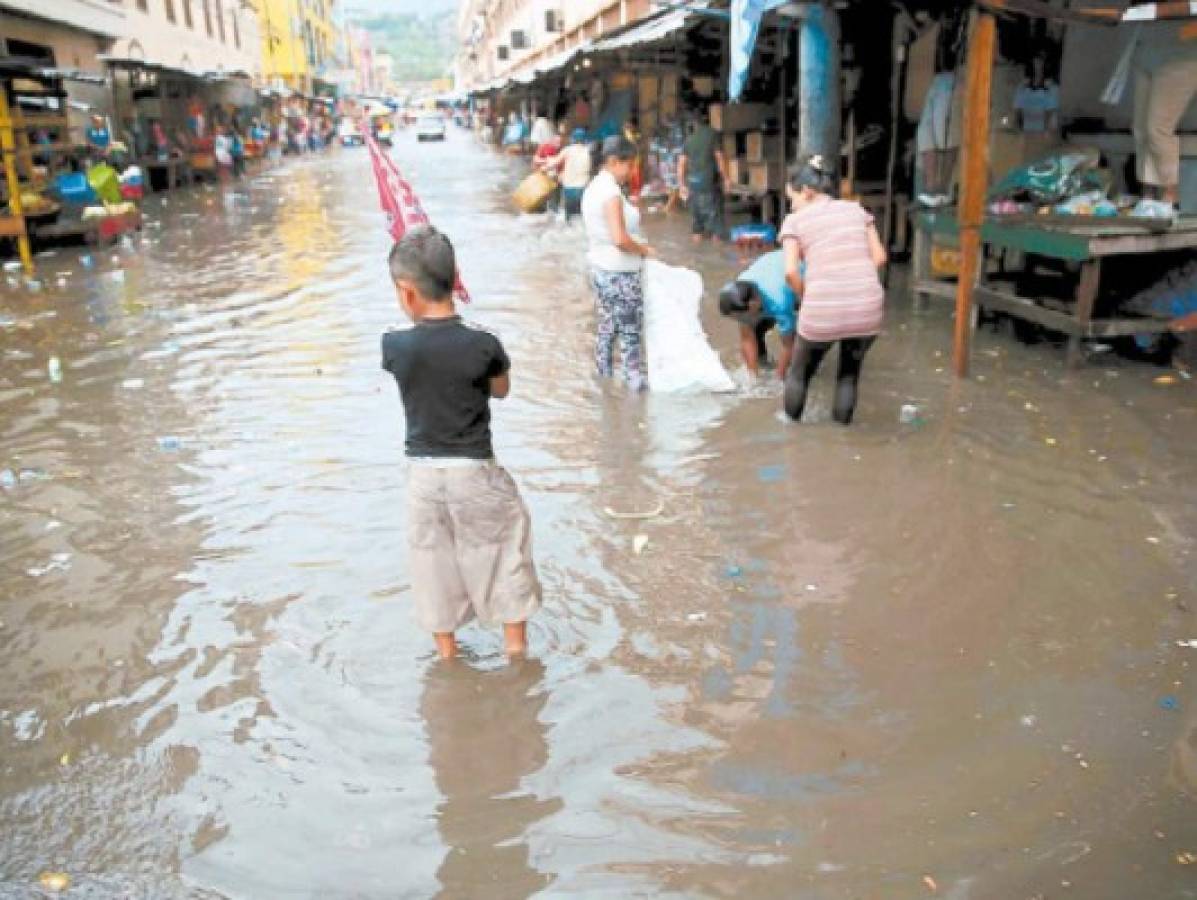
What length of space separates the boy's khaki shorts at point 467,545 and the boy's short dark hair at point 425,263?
0.59m

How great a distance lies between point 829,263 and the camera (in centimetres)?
577

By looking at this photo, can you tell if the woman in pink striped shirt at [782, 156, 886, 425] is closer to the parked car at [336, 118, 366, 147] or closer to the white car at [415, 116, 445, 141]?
the parked car at [336, 118, 366, 147]

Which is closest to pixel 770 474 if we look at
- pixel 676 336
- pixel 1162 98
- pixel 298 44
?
pixel 676 336

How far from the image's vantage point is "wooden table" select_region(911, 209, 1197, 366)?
22.5 feet

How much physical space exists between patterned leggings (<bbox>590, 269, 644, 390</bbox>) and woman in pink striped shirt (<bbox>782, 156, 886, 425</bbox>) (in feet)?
3.94

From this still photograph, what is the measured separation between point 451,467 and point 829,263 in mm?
3049

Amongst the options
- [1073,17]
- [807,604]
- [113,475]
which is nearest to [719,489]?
[807,604]

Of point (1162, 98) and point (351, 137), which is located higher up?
point (1162, 98)

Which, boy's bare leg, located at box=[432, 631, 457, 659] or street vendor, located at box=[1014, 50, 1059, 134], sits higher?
street vendor, located at box=[1014, 50, 1059, 134]

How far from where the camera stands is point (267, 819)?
120 inches

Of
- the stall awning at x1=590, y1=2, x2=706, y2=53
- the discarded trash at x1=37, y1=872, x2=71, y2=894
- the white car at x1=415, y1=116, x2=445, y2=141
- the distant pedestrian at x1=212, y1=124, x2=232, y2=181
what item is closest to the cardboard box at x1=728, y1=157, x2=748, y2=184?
the stall awning at x1=590, y1=2, x2=706, y2=53

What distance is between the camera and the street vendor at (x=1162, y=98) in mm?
7391

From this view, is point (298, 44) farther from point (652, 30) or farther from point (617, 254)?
point (617, 254)

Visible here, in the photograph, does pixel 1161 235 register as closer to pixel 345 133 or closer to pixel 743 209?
pixel 743 209
